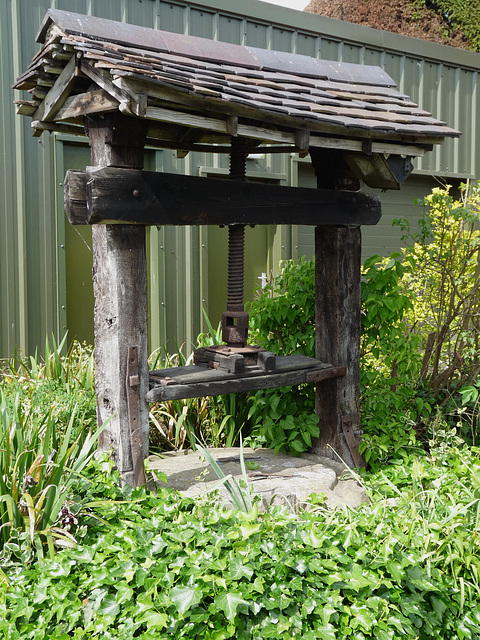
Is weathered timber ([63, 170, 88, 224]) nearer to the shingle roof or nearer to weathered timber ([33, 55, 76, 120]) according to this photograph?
the shingle roof

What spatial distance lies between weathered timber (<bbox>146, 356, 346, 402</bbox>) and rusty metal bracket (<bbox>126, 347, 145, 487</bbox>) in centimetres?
9

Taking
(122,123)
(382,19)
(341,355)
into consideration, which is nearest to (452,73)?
(382,19)

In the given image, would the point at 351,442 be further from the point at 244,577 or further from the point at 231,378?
the point at 244,577

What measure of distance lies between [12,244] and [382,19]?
11483mm

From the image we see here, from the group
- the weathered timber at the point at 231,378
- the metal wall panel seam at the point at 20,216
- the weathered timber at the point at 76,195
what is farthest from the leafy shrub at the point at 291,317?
the metal wall panel seam at the point at 20,216

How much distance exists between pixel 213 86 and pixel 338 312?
6.15 ft

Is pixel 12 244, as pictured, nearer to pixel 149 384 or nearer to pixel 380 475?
pixel 149 384

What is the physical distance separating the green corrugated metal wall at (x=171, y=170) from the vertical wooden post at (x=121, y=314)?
3.04 metres

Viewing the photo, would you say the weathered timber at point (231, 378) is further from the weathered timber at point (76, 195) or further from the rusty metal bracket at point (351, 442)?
the weathered timber at point (76, 195)

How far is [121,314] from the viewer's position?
11.9 ft

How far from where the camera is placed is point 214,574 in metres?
2.76

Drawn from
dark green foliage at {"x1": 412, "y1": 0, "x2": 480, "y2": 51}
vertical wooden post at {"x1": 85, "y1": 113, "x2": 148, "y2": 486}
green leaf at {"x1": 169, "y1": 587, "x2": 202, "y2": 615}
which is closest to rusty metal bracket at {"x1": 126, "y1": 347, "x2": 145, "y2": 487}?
vertical wooden post at {"x1": 85, "y1": 113, "x2": 148, "y2": 486}

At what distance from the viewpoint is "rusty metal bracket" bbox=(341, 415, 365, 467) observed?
4.75m

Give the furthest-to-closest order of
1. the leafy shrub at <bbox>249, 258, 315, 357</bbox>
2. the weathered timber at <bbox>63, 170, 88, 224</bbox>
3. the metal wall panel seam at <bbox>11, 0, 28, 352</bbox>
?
the metal wall panel seam at <bbox>11, 0, 28, 352</bbox>, the leafy shrub at <bbox>249, 258, 315, 357</bbox>, the weathered timber at <bbox>63, 170, 88, 224</bbox>
